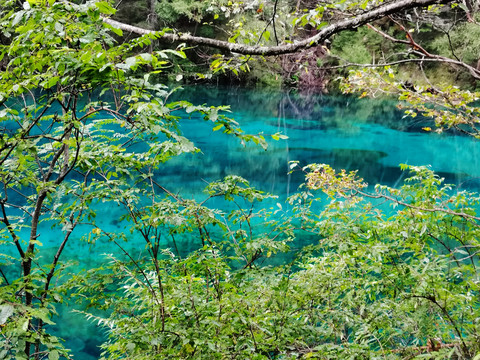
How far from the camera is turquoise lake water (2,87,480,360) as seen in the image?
697 cm

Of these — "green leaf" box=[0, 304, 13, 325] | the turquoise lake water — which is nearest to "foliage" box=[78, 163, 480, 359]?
"green leaf" box=[0, 304, 13, 325]

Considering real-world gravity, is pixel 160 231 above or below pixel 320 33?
below

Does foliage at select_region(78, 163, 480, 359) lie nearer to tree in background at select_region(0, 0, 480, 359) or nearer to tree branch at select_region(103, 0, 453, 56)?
tree in background at select_region(0, 0, 480, 359)

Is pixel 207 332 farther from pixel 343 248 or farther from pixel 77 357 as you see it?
pixel 77 357

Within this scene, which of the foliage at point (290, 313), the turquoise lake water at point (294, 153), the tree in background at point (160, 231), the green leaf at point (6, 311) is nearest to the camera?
the green leaf at point (6, 311)

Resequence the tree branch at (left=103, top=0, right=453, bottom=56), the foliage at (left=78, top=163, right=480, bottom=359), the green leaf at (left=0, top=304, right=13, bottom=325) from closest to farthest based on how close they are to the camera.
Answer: the green leaf at (left=0, top=304, right=13, bottom=325), the tree branch at (left=103, top=0, right=453, bottom=56), the foliage at (left=78, top=163, right=480, bottom=359)

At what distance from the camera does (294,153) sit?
13547 mm

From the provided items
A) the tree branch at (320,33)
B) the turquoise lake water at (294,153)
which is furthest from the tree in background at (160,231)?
the turquoise lake water at (294,153)

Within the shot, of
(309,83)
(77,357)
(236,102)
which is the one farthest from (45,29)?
(309,83)

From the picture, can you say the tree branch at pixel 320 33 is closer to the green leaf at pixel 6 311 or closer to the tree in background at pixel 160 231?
the tree in background at pixel 160 231

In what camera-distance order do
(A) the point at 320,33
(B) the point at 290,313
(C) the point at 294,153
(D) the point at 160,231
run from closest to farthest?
1. (A) the point at 320,33
2. (D) the point at 160,231
3. (B) the point at 290,313
4. (C) the point at 294,153

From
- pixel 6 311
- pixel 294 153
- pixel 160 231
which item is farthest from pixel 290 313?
pixel 294 153

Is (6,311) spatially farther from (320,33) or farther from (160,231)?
(320,33)

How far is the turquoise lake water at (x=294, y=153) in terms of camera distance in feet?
Result: 22.9
